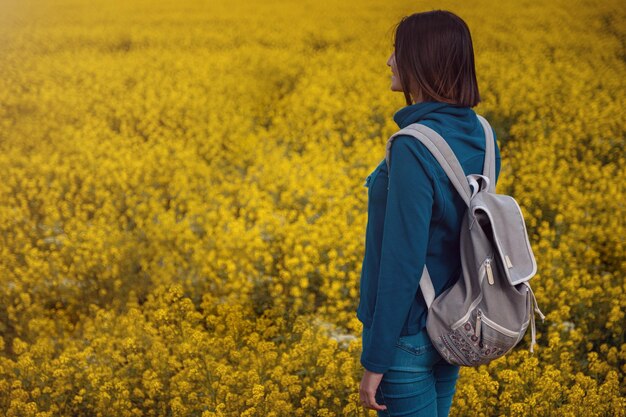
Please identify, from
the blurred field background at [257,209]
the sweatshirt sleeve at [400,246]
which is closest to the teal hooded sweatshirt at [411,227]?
the sweatshirt sleeve at [400,246]

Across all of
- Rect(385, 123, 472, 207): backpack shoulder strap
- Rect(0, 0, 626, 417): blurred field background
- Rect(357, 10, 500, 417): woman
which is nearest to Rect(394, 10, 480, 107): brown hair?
Rect(357, 10, 500, 417): woman

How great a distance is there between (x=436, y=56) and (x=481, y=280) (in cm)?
53

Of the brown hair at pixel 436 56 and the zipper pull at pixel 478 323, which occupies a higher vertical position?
the brown hair at pixel 436 56

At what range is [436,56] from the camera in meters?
1.62

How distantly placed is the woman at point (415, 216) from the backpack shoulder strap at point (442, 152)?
0.05ft

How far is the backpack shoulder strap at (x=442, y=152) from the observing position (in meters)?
1.57

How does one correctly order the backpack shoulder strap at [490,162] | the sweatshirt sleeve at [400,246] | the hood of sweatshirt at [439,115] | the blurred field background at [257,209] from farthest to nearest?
1. the blurred field background at [257,209]
2. the backpack shoulder strap at [490,162]
3. the hood of sweatshirt at [439,115]
4. the sweatshirt sleeve at [400,246]

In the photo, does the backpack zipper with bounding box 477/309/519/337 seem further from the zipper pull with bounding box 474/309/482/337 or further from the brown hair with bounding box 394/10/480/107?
the brown hair with bounding box 394/10/480/107

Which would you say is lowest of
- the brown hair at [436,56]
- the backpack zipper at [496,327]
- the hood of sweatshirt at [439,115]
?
the backpack zipper at [496,327]

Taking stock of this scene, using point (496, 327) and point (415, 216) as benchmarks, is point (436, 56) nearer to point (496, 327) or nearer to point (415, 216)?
point (415, 216)

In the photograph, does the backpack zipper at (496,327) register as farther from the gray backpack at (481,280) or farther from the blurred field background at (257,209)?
the blurred field background at (257,209)

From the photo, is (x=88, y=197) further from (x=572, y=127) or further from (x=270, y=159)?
(x=572, y=127)

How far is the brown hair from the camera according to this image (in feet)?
5.31

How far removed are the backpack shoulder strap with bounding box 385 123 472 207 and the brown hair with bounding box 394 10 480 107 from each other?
0.12m
